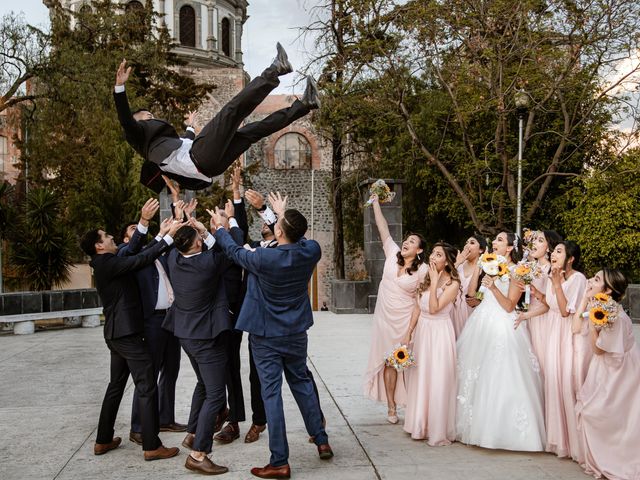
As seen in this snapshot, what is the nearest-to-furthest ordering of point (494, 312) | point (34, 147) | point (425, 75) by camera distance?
point (494, 312)
point (425, 75)
point (34, 147)

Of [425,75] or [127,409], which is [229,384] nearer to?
[127,409]

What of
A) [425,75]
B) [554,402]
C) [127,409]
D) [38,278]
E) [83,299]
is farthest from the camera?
[425,75]

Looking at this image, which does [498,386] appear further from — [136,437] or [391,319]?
[136,437]

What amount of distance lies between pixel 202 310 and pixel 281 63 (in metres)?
1.70

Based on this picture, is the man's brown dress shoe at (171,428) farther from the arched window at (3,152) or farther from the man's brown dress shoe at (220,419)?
the arched window at (3,152)

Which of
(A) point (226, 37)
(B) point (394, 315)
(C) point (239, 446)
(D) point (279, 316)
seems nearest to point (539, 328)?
(B) point (394, 315)

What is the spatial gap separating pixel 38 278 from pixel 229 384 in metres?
10.1

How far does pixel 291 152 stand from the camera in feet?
109

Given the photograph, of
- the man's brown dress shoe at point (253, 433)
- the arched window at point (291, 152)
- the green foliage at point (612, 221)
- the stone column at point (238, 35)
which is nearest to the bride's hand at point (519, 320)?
the man's brown dress shoe at point (253, 433)

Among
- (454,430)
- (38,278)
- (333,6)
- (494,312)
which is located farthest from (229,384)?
(333,6)

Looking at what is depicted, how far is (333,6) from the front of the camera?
17.1 metres

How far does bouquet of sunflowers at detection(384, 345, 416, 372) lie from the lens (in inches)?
198

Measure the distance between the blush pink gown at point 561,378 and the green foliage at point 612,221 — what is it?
12522mm

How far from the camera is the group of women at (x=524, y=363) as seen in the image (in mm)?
4152
